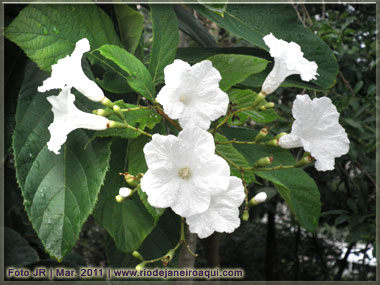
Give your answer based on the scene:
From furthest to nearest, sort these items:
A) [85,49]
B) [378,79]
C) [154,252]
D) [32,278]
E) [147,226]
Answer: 1. [378,79]
2. [32,278]
3. [154,252]
4. [147,226]
5. [85,49]

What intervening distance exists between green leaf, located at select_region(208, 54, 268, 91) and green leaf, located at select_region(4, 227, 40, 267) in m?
1.00

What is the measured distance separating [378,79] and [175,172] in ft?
5.34

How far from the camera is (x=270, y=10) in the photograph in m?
0.87

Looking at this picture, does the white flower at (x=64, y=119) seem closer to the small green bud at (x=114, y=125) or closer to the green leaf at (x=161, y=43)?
the small green bud at (x=114, y=125)

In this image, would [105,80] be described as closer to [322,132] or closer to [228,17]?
[228,17]

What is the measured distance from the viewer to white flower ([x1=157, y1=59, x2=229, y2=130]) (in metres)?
0.55

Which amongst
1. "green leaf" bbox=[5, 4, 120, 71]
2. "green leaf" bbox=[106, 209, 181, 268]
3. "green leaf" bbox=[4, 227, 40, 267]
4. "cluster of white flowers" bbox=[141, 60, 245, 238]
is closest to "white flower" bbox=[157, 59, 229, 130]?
"cluster of white flowers" bbox=[141, 60, 245, 238]

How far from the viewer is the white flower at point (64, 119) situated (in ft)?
1.88

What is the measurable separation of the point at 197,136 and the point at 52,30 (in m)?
0.35

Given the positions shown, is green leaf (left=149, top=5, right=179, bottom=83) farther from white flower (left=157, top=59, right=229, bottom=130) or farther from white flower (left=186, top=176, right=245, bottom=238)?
white flower (left=186, top=176, right=245, bottom=238)

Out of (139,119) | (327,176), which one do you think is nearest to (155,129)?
(139,119)

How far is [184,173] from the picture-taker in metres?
0.53

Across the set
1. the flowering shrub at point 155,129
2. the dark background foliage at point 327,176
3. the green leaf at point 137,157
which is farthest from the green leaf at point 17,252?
the green leaf at point 137,157

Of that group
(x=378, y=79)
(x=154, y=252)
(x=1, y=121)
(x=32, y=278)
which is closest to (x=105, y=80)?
(x=1, y=121)
